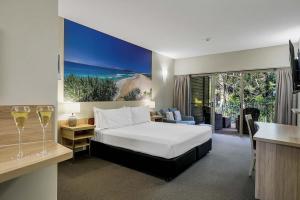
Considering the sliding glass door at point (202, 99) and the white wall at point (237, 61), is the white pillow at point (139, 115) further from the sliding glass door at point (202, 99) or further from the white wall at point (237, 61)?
the white wall at point (237, 61)

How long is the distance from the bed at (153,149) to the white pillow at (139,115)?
33.0 inches

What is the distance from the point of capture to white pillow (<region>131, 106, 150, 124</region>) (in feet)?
15.1

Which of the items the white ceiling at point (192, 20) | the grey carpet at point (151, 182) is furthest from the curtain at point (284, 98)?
the grey carpet at point (151, 182)

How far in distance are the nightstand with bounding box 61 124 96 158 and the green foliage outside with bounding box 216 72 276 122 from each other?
15.9 feet

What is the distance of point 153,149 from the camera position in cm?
290

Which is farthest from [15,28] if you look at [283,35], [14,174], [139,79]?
[283,35]

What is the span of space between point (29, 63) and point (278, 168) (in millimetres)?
2724

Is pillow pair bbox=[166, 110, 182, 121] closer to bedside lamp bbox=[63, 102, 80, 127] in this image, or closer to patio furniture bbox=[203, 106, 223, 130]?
patio furniture bbox=[203, 106, 223, 130]

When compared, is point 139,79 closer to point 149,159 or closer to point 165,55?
point 165,55

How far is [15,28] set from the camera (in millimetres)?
1296

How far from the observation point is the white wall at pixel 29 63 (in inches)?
49.4

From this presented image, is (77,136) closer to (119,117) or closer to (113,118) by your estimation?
(113,118)

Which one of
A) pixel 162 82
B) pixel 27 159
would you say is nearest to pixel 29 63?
pixel 27 159

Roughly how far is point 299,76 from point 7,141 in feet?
11.0
